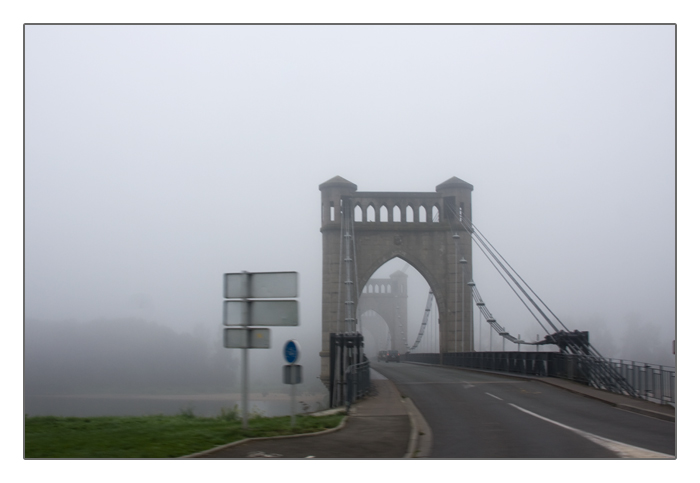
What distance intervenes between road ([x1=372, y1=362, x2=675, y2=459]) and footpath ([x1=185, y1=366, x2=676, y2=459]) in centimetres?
27

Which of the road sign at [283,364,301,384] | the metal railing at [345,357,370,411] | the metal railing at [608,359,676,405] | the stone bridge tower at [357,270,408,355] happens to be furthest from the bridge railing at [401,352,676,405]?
the stone bridge tower at [357,270,408,355]

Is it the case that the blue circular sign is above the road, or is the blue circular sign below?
above

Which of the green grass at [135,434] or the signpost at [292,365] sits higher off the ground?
the signpost at [292,365]

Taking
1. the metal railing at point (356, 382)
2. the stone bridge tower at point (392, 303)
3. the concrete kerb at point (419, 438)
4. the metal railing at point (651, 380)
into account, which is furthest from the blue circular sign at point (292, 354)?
the stone bridge tower at point (392, 303)

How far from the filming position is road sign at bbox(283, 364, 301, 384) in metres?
9.84

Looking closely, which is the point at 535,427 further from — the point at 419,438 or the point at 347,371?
the point at 347,371

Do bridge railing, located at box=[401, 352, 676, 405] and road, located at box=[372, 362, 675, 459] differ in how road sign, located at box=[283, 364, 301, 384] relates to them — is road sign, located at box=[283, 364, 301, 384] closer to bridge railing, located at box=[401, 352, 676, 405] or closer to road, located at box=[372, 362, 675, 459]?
road, located at box=[372, 362, 675, 459]

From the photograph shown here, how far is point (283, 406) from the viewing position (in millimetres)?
22422

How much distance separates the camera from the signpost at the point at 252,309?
955 centimetres

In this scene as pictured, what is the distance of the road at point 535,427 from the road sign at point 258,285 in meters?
2.87

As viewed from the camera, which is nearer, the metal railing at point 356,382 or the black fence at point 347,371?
the metal railing at point 356,382

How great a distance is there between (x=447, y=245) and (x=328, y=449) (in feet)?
132

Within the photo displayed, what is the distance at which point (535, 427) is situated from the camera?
10828mm

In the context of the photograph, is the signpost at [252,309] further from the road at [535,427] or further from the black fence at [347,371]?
the black fence at [347,371]
